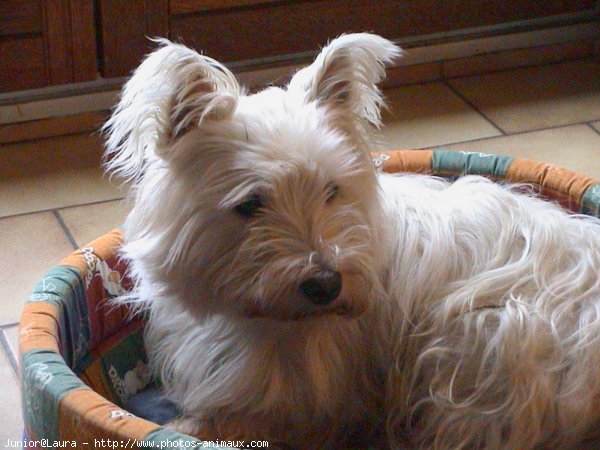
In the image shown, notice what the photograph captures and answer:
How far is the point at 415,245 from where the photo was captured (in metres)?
1.88

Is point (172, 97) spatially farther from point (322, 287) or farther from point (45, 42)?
point (45, 42)

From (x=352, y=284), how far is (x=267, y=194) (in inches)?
7.7

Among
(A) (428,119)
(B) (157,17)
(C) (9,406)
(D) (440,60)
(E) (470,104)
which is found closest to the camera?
(C) (9,406)

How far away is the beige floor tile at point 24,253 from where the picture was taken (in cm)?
248

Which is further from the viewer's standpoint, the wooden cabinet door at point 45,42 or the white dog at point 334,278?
the wooden cabinet door at point 45,42

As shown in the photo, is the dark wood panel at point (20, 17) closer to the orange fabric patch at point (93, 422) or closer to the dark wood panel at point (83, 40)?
the dark wood panel at point (83, 40)

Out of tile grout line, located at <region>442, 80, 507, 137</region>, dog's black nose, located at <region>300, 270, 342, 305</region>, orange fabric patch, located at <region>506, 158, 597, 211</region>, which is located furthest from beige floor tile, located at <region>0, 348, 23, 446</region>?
tile grout line, located at <region>442, 80, 507, 137</region>

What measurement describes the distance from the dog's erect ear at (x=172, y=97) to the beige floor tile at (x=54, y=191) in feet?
3.85

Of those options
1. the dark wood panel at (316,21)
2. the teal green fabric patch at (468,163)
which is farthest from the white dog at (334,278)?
the dark wood panel at (316,21)

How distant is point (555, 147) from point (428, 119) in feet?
1.37

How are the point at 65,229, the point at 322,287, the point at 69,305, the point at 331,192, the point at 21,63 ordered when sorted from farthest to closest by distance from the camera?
the point at 21,63 < the point at 65,229 < the point at 69,305 < the point at 331,192 < the point at 322,287

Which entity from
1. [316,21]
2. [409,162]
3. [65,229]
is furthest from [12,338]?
[316,21]

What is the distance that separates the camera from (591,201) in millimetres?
2354

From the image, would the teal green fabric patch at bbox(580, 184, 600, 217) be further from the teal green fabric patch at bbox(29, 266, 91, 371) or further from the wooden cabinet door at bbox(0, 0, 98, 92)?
the wooden cabinet door at bbox(0, 0, 98, 92)
